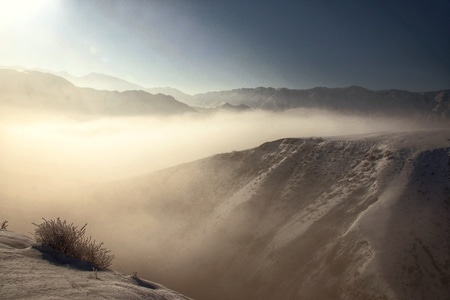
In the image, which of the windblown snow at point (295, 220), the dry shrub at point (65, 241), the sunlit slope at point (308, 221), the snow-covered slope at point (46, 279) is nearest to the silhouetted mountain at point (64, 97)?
the windblown snow at point (295, 220)

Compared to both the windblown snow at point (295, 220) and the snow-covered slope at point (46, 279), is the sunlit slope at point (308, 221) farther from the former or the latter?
the snow-covered slope at point (46, 279)

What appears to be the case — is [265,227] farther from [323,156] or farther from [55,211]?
[55,211]

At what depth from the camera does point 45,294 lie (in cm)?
481

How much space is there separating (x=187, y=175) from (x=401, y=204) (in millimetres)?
21457

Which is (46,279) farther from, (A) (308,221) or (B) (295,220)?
(B) (295,220)

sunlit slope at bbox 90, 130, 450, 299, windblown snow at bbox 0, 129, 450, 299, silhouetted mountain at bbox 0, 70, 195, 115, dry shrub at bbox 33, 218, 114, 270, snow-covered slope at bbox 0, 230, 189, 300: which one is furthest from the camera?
silhouetted mountain at bbox 0, 70, 195, 115

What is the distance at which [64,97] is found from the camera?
531ft

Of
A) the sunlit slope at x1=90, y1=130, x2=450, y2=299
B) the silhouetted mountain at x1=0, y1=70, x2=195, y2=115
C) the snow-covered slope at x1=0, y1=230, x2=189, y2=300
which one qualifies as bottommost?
the sunlit slope at x1=90, y1=130, x2=450, y2=299

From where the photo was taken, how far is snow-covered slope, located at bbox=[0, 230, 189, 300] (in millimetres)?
4863

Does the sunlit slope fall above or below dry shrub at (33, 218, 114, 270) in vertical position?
below

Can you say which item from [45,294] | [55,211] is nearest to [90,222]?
[55,211]

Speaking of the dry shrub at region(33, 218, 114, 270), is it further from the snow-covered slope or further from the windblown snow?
the windblown snow

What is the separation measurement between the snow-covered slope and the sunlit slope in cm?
1439

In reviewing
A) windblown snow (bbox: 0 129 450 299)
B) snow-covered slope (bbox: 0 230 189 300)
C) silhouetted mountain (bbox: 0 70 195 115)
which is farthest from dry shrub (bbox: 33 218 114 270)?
silhouetted mountain (bbox: 0 70 195 115)
